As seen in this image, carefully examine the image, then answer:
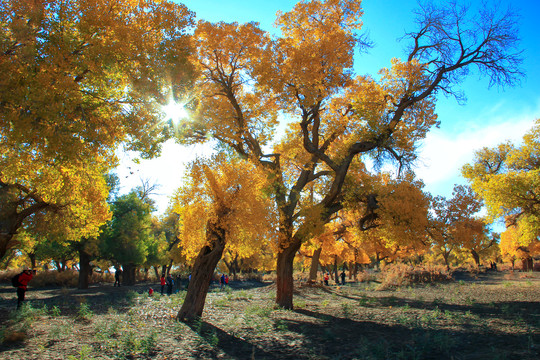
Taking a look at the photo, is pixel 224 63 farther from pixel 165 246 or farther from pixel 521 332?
pixel 165 246

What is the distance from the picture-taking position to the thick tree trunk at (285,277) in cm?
1407

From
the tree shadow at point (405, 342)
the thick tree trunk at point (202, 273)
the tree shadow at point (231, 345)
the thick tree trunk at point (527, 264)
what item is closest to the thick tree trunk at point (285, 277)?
the thick tree trunk at point (202, 273)

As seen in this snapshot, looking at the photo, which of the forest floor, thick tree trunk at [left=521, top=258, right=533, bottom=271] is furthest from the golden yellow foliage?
thick tree trunk at [left=521, top=258, right=533, bottom=271]

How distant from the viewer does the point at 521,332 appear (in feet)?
24.4

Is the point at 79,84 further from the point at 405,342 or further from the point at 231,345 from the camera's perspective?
the point at 405,342

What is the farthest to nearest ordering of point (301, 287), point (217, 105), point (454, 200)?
point (301, 287) < point (454, 200) < point (217, 105)

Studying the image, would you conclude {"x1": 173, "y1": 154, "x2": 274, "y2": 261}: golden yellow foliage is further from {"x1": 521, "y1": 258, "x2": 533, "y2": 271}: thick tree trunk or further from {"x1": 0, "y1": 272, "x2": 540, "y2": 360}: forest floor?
{"x1": 521, "y1": 258, "x2": 533, "y2": 271}: thick tree trunk

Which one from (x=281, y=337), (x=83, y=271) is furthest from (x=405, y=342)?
(x=83, y=271)

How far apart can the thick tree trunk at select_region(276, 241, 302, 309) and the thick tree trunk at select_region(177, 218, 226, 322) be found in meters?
3.50

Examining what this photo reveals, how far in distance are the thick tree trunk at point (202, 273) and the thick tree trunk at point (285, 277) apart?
11.5ft

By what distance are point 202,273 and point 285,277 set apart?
13.8 ft

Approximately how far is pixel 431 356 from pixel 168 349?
5.34 m

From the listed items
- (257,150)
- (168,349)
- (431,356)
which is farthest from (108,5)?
(431,356)

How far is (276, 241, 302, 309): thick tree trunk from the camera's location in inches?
554
